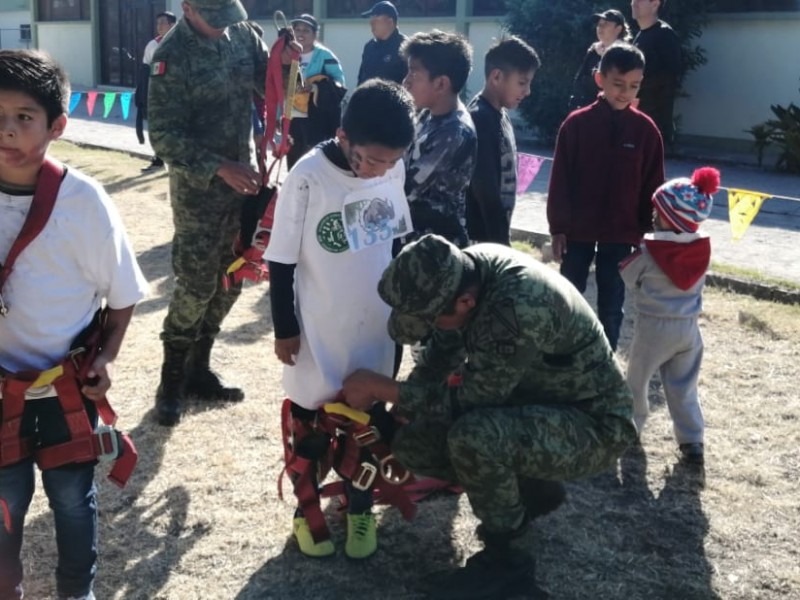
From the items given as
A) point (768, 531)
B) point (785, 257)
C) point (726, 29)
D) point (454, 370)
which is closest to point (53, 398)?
point (454, 370)

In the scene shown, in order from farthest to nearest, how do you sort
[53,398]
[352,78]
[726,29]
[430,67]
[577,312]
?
[352,78] → [726,29] → [430,67] → [577,312] → [53,398]

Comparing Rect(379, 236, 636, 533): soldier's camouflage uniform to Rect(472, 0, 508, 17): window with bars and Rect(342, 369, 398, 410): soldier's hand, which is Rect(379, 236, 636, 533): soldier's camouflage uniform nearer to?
Rect(342, 369, 398, 410): soldier's hand

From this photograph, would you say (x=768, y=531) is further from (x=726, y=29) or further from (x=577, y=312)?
(x=726, y=29)

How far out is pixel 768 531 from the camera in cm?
342

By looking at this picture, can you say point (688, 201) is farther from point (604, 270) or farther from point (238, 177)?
point (238, 177)

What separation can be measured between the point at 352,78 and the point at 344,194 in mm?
17039

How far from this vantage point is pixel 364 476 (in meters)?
3.16

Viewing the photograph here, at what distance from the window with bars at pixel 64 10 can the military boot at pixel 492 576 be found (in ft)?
86.0

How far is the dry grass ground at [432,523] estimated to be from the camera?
9.98ft

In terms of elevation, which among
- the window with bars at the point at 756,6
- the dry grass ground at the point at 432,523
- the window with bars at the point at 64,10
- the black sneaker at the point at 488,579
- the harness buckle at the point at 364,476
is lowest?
the dry grass ground at the point at 432,523

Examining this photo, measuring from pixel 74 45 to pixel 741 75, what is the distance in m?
20.3

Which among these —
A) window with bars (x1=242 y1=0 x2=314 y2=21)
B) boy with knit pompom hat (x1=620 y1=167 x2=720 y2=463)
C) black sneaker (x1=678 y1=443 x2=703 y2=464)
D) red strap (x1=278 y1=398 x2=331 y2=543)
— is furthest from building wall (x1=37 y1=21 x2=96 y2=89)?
black sneaker (x1=678 y1=443 x2=703 y2=464)

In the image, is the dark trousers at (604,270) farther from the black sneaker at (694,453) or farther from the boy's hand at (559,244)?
the black sneaker at (694,453)

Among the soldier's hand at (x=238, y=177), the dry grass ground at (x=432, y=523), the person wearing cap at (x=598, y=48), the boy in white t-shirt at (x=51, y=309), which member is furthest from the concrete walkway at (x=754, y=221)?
the boy in white t-shirt at (x=51, y=309)
